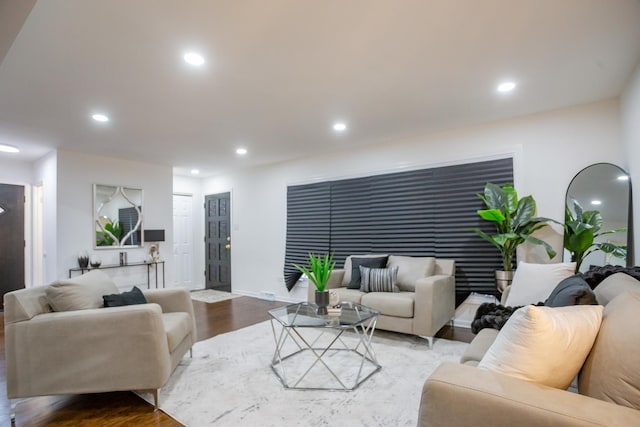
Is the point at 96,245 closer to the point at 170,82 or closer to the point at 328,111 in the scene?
the point at 170,82

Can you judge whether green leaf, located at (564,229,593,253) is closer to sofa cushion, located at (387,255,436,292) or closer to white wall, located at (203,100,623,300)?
white wall, located at (203,100,623,300)

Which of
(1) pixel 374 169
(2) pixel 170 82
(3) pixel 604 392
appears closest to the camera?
(3) pixel 604 392

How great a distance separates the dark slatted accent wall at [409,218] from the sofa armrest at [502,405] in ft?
9.52

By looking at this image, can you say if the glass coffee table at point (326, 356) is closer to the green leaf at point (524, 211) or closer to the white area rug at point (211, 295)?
the green leaf at point (524, 211)

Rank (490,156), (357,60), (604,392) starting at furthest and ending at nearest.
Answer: (490,156), (357,60), (604,392)

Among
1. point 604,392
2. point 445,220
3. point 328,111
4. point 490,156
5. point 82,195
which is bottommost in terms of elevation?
point 604,392

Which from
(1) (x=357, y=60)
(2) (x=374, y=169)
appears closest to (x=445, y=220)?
(2) (x=374, y=169)

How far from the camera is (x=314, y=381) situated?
2486 millimetres

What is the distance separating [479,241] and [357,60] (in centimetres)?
259

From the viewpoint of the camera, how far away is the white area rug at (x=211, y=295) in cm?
584

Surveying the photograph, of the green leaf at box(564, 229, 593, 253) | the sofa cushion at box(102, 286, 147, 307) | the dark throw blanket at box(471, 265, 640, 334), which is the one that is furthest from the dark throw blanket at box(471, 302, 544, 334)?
the sofa cushion at box(102, 286, 147, 307)

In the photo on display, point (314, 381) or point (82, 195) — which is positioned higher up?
point (82, 195)

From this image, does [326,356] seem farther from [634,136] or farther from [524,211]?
[634,136]

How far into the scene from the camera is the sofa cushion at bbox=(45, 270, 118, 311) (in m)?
2.19
